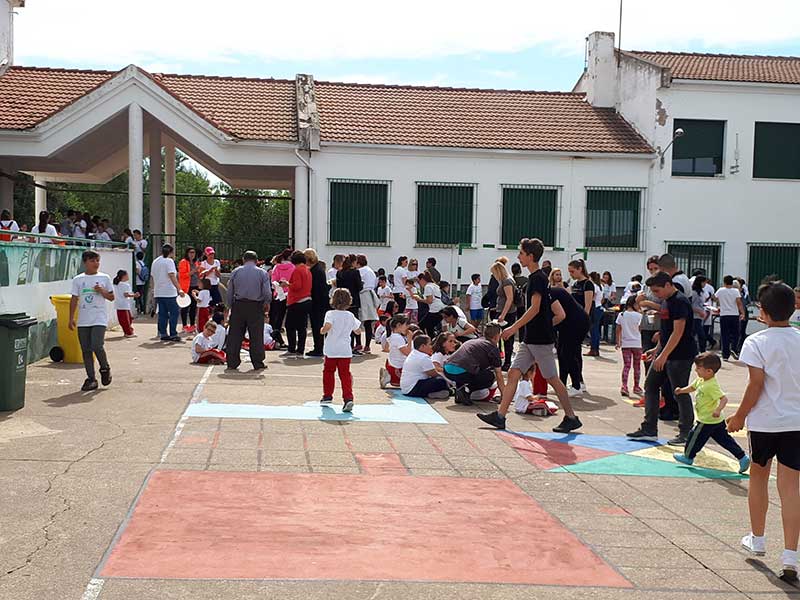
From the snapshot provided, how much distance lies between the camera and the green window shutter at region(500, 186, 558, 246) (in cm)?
2639

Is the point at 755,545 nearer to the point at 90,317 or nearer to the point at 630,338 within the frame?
the point at 630,338

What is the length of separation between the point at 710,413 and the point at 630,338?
4710 millimetres

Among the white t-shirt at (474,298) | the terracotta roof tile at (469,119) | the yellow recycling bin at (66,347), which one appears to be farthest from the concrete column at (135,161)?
the yellow recycling bin at (66,347)

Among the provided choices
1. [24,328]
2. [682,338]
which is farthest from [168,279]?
[682,338]

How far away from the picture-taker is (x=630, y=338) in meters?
13.1

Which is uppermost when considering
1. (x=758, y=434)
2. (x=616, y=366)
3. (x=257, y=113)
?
(x=257, y=113)

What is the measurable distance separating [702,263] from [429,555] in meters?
23.9

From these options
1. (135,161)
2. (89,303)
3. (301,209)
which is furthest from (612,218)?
(89,303)

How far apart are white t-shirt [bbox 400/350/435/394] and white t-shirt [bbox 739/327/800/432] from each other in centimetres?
672

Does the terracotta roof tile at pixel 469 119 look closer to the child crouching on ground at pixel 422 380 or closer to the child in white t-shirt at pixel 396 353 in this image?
the child in white t-shirt at pixel 396 353

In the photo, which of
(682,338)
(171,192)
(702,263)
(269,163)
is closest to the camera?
(682,338)

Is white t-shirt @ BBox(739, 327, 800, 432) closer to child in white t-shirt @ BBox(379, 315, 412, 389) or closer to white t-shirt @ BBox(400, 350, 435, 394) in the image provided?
white t-shirt @ BBox(400, 350, 435, 394)

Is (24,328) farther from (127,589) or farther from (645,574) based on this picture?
(645,574)

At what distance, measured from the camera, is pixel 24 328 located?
997 cm
